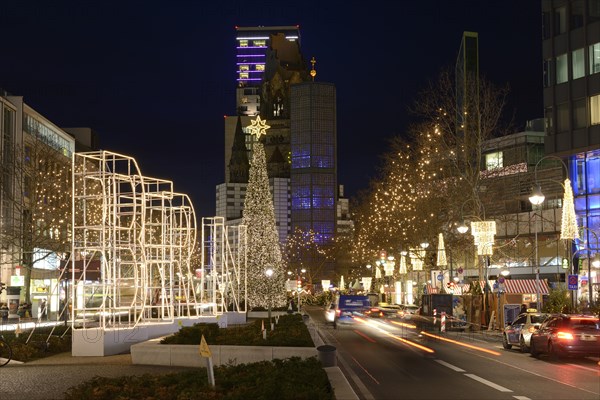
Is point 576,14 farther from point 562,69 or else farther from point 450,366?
point 450,366

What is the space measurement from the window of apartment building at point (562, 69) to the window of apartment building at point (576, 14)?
2330 millimetres

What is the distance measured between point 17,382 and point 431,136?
4694cm

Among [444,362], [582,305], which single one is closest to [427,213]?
[582,305]

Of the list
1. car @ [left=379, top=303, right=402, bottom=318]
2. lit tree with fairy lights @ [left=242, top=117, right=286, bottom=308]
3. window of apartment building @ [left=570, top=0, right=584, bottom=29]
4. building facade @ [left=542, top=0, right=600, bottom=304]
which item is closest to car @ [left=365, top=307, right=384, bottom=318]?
car @ [left=379, top=303, right=402, bottom=318]

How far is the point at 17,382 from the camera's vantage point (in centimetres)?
1953

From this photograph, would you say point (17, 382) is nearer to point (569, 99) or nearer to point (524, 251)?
point (569, 99)

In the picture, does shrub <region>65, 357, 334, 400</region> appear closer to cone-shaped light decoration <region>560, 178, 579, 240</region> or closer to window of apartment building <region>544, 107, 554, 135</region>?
cone-shaped light decoration <region>560, 178, 579, 240</region>

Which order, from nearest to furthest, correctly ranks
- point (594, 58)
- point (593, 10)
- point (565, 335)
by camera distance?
point (565, 335), point (594, 58), point (593, 10)

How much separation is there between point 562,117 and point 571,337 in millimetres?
37813

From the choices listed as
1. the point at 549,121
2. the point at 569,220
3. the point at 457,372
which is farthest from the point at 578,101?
the point at 457,372

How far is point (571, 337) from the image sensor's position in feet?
88.1

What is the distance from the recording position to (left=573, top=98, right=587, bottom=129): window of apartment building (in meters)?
59.8

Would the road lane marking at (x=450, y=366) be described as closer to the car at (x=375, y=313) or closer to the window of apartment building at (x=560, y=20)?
the car at (x=375, y=313)

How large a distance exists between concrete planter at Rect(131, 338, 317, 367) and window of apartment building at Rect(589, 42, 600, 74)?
4410cm
